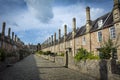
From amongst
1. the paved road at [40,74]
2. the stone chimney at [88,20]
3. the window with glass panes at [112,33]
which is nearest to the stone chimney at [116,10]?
the window with glass panes at [112,33]

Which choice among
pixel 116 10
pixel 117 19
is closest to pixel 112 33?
pixel 117 19

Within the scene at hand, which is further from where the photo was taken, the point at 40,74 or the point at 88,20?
the point at 88,20

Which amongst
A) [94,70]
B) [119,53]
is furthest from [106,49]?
[119,53]

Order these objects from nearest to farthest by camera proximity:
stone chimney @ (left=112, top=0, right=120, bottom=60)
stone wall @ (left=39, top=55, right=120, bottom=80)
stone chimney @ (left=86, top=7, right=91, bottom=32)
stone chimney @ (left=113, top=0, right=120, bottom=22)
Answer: stone wall @ (left=39, top=55, right=120, bottom=80) → stone chimney @ (left=112, top=0, right=120, bottom=60) → stone chimney @ (left=113, top=0, right=120, bottom=22) → stone chimney @ (left=86, top=7, right=91, bottom=32)

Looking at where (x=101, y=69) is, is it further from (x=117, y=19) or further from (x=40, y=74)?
(x=117, y=19)

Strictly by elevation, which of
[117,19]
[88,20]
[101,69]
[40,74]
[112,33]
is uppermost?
[88,20]

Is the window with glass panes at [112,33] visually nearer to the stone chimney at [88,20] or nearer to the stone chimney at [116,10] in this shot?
the stone chimney at [116,10]

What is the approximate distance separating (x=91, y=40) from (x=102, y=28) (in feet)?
14.8

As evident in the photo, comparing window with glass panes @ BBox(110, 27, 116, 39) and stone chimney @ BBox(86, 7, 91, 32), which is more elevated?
stone chimney @ BBox(86, 7, 91, 32)

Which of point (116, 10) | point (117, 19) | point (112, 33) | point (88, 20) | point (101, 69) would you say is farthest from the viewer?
point (88, 20)

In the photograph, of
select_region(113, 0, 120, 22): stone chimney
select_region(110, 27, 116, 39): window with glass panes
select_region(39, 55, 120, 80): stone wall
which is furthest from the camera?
select_region(110, 27, 116, 39): window with glass panes

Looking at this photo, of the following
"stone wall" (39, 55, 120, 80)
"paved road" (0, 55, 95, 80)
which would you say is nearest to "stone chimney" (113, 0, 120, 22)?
"stone wall" (39, 55, 120, 80)

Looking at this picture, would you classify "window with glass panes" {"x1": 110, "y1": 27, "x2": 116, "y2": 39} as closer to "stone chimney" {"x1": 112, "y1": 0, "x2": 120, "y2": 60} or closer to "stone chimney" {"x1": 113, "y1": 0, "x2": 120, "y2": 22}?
"stone chimney" {"x1": 112, "y1": 0, "x2": 120, "y2": 60}

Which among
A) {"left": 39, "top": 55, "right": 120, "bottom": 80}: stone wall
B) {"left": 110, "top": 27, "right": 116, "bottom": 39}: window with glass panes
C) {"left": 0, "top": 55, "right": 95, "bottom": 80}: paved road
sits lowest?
{"left": 0, "top": 55, "right": 95, "bottom": 80}: paved road
